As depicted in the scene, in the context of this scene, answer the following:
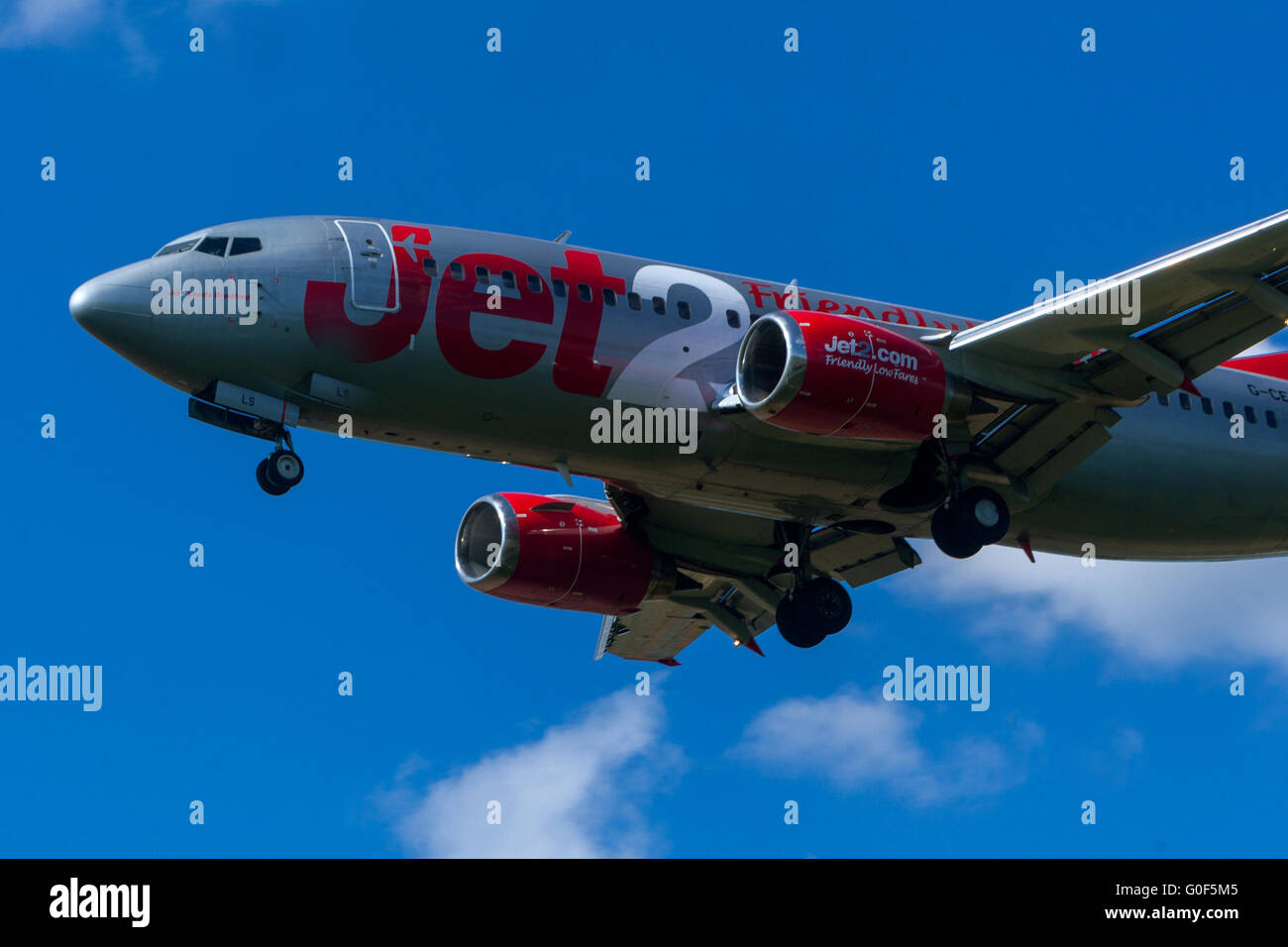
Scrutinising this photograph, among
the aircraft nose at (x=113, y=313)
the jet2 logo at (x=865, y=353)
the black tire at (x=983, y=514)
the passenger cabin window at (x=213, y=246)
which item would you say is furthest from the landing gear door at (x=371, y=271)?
the black tire at (x=983, y=514)

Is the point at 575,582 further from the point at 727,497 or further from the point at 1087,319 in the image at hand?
the point at 1087,319

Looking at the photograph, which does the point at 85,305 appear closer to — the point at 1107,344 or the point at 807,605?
the point at 807,605

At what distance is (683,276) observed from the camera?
1179 inches

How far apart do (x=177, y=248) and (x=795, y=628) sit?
48.2 feet

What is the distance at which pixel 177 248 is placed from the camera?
90.6 feet

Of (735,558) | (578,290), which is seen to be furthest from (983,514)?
(578,290)

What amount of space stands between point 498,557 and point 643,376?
283 inches

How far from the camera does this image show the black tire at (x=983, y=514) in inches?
1184

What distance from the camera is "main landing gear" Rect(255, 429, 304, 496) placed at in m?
26.9

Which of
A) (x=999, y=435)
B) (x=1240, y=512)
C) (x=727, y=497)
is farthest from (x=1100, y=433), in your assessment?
(x=727, y=497)

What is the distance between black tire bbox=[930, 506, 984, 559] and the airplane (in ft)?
0.16

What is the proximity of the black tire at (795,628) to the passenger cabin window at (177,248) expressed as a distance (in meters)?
14.3

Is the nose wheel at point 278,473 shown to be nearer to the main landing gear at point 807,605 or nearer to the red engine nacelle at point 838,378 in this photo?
the red engine nacelle at point 838,378

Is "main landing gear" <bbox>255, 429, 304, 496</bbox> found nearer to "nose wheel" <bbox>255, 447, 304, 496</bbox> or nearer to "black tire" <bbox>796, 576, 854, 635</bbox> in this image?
"nose wheel" <bbox>255, 447, 304, 496</bbox>
